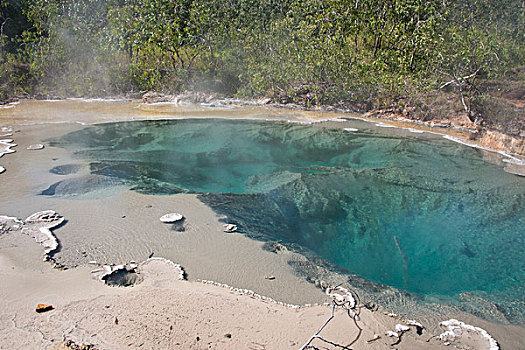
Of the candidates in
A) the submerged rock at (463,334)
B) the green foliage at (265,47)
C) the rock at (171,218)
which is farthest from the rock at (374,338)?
the green foliage at (265,47)

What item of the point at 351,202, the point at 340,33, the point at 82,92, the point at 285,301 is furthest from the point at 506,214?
the point at 82,92

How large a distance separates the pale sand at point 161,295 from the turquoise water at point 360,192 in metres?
0.57

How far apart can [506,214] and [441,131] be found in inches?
161

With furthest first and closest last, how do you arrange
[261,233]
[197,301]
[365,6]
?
[365,6] → [261,233] → [197,301]

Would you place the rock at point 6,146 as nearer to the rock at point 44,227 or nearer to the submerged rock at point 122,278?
the rock at point 44,227

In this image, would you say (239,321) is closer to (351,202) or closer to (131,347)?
(131,347)

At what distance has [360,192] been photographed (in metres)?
5.23

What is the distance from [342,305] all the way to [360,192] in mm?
2505

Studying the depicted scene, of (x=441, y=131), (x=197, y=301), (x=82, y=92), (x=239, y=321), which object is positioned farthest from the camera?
(x=82, y=92)

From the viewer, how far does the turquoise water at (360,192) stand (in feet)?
12.7

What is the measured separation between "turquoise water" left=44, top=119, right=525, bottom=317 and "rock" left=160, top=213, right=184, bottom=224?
1.47 feet

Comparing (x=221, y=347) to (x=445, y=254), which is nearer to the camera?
(x=221, y=347)

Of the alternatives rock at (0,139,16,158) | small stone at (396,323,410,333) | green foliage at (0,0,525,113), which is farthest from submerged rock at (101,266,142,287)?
green foliage at (0,0,525,113)

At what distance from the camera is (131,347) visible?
2.46 m
